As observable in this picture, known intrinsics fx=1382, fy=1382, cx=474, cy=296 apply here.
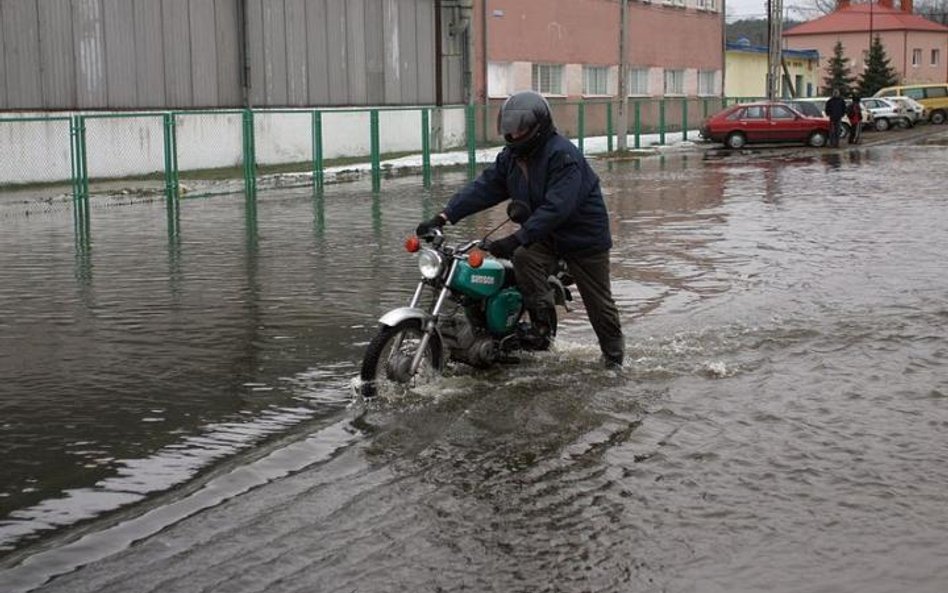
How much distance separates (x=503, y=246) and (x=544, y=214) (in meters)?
0.30

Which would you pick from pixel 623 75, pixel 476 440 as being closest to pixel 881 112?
pixel 623 75

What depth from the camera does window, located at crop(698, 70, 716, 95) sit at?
59875 mm

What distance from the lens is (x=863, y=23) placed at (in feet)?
338

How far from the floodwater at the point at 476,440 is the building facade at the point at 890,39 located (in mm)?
94471


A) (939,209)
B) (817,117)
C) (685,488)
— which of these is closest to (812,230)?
(939,209)

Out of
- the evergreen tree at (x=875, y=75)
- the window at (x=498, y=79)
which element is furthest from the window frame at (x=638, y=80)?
the evergreen tree at (x=875, y=75)

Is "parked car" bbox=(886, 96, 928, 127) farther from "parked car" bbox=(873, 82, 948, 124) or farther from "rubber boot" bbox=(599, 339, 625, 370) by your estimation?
"rubber boot" bbox=(599, 339, 625, 370)

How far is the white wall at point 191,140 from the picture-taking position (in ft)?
88.4

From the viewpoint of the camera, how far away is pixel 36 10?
91.8 ft

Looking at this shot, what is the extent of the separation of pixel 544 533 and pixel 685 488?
880mm

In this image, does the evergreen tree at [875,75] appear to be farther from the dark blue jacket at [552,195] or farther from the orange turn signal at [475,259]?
the orange turn signal at [475,259]

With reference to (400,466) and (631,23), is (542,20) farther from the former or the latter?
(400,466)

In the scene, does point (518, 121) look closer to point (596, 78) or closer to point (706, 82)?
point (596, 78)

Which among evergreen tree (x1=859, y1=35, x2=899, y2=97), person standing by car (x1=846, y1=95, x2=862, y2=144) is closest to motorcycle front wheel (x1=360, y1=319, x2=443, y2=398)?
person standing by car (x1=846, y1=95, x2=862, y2=144)
